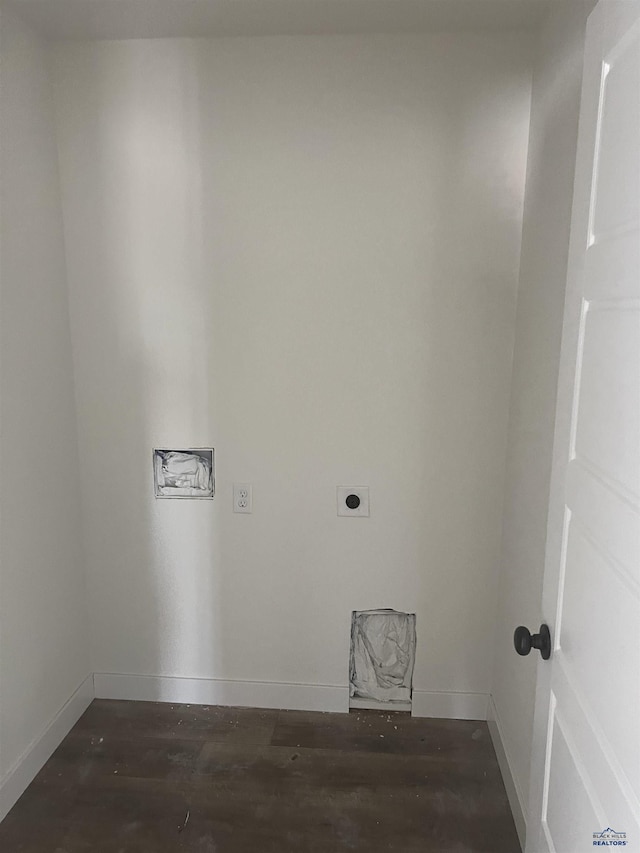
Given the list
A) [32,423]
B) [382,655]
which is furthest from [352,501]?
[32,423]

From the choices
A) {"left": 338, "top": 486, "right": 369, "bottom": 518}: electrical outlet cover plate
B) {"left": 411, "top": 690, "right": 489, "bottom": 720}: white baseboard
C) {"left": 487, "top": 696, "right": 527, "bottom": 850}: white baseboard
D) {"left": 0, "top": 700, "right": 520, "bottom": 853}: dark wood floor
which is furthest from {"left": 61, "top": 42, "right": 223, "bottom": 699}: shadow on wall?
{"left": 487, "top": 696, "right": 527, "bottom": 850}: white baseboard

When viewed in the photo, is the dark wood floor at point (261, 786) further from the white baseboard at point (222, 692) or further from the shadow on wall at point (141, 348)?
the shadow on wall at point (141, 348)

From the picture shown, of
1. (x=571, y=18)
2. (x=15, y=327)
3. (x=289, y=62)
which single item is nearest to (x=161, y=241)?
(x=15, y=327)

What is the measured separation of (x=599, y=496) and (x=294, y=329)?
143 cm

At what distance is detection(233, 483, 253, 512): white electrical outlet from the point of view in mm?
2324

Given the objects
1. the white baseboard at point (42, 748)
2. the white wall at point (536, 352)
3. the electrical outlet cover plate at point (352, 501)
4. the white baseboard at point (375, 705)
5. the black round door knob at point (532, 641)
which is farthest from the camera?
the white baseboard at point (375, 705)

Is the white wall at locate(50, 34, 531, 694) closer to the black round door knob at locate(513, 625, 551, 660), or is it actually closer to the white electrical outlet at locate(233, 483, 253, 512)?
the white electrical outlet at locate(233, 483, 253, 512)

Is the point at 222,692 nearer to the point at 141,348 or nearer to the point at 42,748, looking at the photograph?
the point at 42,748

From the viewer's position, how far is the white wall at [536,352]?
1.66m

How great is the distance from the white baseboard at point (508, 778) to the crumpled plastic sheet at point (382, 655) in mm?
314

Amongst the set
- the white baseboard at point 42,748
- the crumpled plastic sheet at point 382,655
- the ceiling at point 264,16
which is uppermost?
the ceiling at point 264,16

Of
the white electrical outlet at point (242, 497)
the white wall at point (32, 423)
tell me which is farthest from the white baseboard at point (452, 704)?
the white wall at point (32, 423)

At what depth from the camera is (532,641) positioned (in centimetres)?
115

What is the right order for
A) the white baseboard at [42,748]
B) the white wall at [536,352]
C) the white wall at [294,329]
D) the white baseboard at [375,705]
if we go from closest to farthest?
the white wall at [536,352], the white baseboard at [42,748], the white wall at [294,329], the white baseboard at [375,705]
